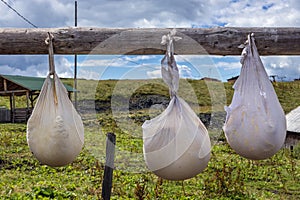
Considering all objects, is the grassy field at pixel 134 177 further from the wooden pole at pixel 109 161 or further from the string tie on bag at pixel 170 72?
the string tie on bag at pixel 170 72

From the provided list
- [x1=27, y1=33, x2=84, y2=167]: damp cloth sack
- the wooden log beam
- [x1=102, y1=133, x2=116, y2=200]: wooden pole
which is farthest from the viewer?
[x1=102, y1=133, x2=116, y2=200]: wooden pole

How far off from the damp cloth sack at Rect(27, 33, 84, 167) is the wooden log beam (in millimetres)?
230

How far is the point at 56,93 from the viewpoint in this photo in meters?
1.61

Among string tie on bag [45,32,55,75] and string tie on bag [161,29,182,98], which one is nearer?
string tie on bag [161,29,182,98]

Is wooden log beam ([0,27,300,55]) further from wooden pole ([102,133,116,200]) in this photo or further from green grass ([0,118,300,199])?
green grass ([0,118,300,199])

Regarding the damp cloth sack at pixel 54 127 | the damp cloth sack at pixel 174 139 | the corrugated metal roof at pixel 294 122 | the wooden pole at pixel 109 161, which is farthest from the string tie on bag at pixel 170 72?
the corrugated metal roof at pixel 294 122

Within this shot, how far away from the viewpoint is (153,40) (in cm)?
169

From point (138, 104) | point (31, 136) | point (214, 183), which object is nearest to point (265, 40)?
point (31, 136)

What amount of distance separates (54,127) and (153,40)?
614 mm

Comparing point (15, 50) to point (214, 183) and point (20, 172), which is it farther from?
point (20, 172)

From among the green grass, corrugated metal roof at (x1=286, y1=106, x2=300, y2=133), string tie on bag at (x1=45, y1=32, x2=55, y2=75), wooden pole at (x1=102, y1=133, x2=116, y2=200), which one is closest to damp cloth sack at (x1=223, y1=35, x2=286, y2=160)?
string tie on bag at (x1=45, y1=32, x2=55, y2=75)

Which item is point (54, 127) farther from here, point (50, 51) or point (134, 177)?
point (134, 177)

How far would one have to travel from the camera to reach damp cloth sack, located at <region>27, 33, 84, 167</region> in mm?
1574

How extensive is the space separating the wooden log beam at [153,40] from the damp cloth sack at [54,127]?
9.1 inches
